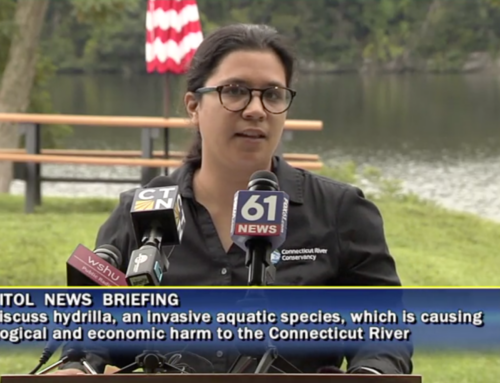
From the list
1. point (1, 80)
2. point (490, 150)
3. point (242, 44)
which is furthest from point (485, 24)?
point (242, 44)

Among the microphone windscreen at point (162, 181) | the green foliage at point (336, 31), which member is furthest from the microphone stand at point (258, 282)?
the green foliage at point (336, 31)

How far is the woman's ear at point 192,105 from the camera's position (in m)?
2.44

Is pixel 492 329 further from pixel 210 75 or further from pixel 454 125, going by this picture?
pixel 454 125

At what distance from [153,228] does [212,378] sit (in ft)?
1.10

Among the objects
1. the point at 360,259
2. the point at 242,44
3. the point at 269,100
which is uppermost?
the point at 242,44

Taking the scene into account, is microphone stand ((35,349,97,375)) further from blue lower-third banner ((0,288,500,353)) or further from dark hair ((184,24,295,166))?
dark hair ((184,24,295,166))

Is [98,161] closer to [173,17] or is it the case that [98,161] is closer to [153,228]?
[173,17]

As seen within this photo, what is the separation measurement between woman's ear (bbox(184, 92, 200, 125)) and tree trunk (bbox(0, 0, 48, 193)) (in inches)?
422

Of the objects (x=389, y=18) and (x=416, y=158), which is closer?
(x=416, y=158)

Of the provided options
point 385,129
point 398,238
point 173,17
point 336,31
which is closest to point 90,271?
point 398,238

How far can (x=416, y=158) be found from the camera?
1858cm

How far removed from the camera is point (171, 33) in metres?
9.82

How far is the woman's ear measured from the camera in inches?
95.9

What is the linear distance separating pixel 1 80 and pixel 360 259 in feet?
40.2
